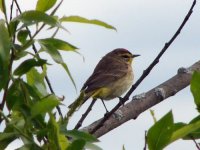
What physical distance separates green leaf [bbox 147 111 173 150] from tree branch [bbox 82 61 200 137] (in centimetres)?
159

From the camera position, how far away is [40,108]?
1.69 metres

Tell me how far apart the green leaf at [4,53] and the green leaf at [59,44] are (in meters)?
0.19

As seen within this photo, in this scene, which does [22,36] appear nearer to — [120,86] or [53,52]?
[53,52]

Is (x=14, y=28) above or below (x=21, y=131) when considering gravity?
above

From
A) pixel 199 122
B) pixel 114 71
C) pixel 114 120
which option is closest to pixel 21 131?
pixel 199 122

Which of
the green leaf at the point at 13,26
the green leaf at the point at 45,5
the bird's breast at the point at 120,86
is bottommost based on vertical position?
the bird's breast at the point at 120,86

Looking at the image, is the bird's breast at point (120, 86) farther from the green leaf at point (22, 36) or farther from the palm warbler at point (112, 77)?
the green leaf at point (22, 36)

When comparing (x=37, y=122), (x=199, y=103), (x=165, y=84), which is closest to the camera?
(x=37, y=122)

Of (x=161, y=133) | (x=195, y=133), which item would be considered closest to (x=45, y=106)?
(x=161, y=133)

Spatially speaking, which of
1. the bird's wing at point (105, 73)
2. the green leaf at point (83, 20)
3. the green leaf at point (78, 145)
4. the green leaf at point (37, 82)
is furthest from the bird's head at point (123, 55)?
the green leaf at point (78, 145)

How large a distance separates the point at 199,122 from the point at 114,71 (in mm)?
9356

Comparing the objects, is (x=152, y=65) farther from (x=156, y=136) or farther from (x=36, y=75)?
(x=156, y=136)

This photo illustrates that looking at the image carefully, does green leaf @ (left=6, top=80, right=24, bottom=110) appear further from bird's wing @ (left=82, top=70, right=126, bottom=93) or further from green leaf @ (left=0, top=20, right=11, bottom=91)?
bird's wing @ (left=82, top=70, right=126, bottom=93)

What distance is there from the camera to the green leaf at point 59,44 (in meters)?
1.92
